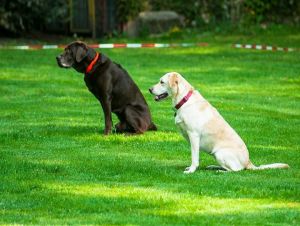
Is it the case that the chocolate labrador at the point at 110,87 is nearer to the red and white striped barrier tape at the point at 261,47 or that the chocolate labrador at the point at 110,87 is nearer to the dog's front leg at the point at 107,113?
the dog's front leg at the point at 107,113

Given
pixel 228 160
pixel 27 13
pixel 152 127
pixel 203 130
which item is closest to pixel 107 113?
pixel 152 127

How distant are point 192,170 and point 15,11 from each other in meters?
20.9

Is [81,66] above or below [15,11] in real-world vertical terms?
above

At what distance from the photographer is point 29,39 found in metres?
32.7

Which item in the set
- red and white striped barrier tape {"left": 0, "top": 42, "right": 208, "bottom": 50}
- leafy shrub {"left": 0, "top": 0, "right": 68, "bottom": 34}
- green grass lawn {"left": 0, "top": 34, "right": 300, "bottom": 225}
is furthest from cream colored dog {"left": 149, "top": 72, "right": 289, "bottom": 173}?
leafy shrub {"left": 0, "top": 0, "right": 68, "bottom": 34}

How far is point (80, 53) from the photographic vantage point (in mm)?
14180

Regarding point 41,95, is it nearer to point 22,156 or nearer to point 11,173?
point 22,156

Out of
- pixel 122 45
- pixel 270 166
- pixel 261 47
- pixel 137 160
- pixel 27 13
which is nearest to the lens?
pixel 270 166

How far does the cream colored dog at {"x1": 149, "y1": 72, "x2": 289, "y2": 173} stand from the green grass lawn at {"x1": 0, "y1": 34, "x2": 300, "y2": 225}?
7.0 inches

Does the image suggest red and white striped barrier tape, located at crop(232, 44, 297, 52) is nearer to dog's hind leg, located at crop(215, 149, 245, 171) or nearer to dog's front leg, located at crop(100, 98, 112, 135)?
dog's front leg, located at crop(100, 98, 112, 135)

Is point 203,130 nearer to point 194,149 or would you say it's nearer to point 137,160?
point 194,149

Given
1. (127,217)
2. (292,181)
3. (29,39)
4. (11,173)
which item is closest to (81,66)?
(11,173)

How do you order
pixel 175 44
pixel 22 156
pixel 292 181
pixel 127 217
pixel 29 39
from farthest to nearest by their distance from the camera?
pixel 29 39, pixel 175 44, pixel 22 156, pixel 292 181, pixel 127 217

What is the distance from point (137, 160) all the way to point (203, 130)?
1.24 meters
